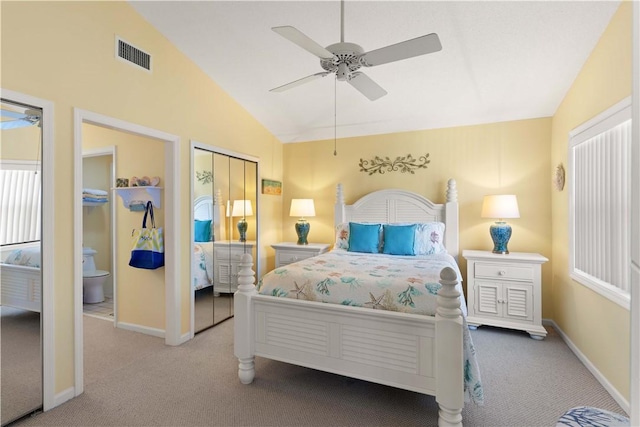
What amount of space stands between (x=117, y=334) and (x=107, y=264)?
177 centimetres

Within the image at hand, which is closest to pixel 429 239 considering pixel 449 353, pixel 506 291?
pixel 506 291

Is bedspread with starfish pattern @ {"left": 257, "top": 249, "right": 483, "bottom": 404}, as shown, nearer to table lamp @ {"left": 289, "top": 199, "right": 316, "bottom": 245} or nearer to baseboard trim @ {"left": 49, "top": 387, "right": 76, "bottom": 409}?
baseboard trim @ {"left": 49, "top": 387, "right": 76, "bottom": 409}

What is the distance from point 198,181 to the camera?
3510 mm

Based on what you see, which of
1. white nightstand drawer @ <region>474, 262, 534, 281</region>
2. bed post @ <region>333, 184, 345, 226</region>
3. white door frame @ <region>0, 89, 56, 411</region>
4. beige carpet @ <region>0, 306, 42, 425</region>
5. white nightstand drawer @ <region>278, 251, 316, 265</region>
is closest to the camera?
beige carpet @ <region>0, 306, 42, 425</region>

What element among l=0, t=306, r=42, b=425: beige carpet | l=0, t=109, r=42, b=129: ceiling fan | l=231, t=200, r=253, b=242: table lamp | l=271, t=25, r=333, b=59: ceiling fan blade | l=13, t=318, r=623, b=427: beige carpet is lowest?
l=13, t=318, r=623, b=427: beige carpet

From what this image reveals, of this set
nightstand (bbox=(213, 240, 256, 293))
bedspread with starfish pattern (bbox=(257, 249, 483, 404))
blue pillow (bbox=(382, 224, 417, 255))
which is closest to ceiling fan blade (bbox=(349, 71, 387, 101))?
bedspread with starfish pattern (bbox=(257, 249, 483, 404))

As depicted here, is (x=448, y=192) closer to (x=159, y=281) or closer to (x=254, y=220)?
(x=254, y=220)

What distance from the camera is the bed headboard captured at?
4008 mm

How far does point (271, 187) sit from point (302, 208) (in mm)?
616

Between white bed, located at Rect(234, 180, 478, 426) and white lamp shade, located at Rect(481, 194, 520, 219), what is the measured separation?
195 centimetres

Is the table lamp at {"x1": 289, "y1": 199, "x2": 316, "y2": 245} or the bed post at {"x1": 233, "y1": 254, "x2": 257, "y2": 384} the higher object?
the table lamp at {"x1": 289, "y1": 199, "x2": 316, "y2": 245}

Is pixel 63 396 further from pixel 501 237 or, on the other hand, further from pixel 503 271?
pixel 501 237

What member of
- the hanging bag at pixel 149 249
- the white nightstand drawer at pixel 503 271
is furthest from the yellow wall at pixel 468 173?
the hanging bag at pixel 149 249

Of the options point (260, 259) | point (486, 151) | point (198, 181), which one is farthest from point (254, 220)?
point (486, 151)
